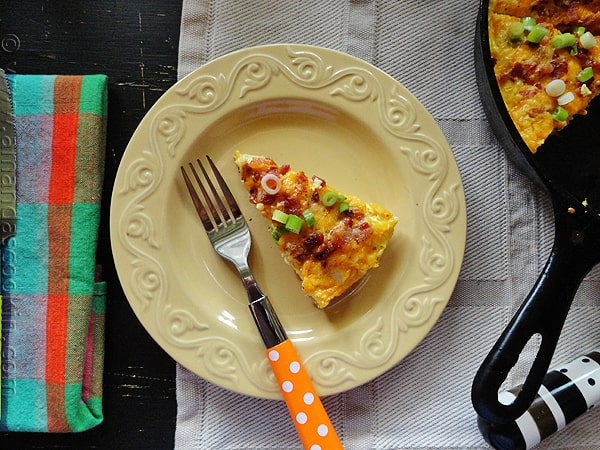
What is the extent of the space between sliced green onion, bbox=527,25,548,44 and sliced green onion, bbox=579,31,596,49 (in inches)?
4.6

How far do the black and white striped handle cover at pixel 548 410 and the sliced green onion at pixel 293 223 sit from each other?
32.0 inches

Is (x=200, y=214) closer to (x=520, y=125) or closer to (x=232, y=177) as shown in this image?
(x=232, y=177)

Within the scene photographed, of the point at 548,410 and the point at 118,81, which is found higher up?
the point at 118,81

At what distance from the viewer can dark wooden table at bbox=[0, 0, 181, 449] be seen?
1959 millimetres

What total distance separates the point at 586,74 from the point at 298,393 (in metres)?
1.31

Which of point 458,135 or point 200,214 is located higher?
point 458,135

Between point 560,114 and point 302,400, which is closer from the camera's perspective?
point 302,400

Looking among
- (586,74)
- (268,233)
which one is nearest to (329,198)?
(268,233)

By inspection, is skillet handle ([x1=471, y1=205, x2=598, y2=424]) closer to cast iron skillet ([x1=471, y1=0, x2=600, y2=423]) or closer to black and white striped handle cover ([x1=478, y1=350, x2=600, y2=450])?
cast iron skillet ([x1=471, y1=0, x2=600, y2=423])

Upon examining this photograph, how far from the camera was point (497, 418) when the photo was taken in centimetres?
170

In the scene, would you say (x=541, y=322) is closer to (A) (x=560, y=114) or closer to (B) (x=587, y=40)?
(A) (x=560, y=114)

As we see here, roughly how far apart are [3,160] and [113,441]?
954 mm

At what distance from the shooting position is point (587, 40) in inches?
74.3

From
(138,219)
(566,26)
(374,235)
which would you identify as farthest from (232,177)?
(566,26)
